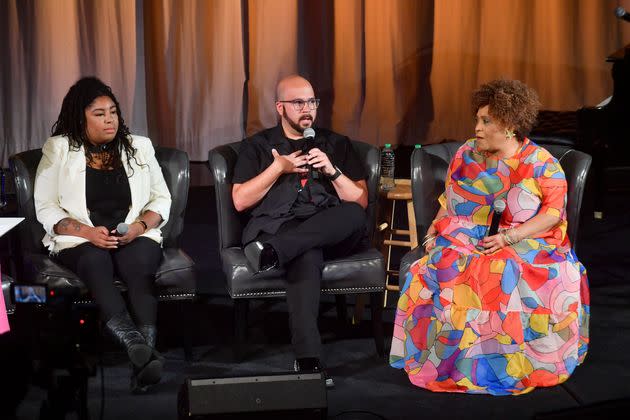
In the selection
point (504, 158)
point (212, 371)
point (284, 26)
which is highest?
point (284, 26)

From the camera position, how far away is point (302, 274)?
364 cm

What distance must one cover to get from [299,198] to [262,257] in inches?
16.0

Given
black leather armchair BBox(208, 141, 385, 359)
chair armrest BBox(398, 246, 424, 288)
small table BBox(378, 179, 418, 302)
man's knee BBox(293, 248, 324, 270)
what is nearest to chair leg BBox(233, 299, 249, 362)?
black leather armchair BBox(208, 141, 385, 359)

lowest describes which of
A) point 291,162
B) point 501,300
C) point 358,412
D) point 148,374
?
point 358,412

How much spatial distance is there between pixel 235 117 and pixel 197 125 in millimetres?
323

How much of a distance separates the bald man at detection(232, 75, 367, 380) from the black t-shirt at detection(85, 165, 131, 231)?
1.53 ft

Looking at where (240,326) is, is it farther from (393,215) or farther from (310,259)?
(393,215)

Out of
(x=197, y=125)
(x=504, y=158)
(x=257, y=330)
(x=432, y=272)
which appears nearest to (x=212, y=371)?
(x=257, y=330)

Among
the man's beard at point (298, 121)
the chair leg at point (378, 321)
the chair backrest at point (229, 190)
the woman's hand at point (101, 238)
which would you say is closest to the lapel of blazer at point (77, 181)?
the woman's hand at point (101, 238)

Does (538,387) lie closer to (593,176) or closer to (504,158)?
(504,158)

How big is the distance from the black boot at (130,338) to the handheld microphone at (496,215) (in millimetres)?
1359

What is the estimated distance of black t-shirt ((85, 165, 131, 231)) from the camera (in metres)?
3.83

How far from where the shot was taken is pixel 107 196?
385cm

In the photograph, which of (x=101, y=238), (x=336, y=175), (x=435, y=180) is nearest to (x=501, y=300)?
(x=435, y=180)
